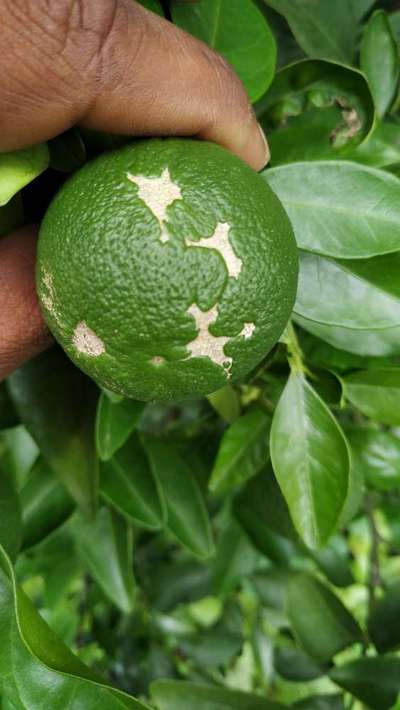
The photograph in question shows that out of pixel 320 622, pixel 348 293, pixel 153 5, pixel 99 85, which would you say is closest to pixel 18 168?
pixel 99 85

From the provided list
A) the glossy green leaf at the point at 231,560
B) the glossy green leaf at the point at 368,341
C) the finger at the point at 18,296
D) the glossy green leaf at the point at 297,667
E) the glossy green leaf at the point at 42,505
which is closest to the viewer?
the finger at the point at 18,296

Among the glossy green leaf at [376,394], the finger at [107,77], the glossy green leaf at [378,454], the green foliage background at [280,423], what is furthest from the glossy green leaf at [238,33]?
the glossy green leaf at [378,454]

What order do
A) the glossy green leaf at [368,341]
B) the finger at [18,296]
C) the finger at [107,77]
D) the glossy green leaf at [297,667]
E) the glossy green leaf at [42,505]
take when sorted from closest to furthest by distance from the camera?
1. the finger at [107,77]
2. the finger at [18,296]
3. the glossy green leaf at [368,341]
4. the glossy green leaf at [42,505]
5. the glossy green leaf at [297,667]

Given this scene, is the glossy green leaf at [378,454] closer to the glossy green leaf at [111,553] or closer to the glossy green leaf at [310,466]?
the glossy green leaf at [310,466]

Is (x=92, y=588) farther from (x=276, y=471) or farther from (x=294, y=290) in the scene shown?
(x=294, y=290)

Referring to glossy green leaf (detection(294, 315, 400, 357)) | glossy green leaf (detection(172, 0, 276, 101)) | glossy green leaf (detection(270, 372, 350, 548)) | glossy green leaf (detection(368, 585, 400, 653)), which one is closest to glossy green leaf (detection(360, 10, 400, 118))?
glossy green leaf (detection(172, 0, 276, 101))

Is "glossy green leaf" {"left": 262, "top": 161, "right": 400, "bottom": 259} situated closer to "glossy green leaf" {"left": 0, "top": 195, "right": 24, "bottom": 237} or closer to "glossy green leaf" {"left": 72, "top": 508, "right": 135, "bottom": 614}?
"glossy green leaf" {"left": 0, "top": 195, "right": 24, "bottom": 237}

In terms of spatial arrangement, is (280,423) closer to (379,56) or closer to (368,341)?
(368,341)
